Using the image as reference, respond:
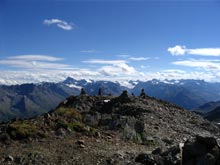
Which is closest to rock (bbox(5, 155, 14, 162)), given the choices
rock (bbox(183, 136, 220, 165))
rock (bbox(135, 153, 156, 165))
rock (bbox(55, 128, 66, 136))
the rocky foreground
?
the rocky foreground

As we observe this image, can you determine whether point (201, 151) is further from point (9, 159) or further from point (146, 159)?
point (9, 159)

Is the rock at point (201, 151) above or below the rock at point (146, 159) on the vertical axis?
above

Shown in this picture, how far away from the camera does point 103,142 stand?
108 ft

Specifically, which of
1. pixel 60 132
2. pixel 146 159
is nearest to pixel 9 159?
pixel 60 132

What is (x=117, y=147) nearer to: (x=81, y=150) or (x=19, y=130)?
(x=81, y=150)

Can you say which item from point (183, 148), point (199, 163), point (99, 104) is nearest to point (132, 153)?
point (183, 148)

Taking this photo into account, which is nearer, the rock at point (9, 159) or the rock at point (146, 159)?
the rock at point (146, 159)

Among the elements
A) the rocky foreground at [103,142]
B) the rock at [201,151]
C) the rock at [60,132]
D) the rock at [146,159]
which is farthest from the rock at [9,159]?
the rock at [201,151]

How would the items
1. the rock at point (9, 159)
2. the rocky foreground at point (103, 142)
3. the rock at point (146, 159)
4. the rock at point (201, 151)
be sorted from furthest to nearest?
the rock at point (9, 159) → the rocky foreground at point (103, 142) → the rock at point (146, 159) → the rock at point (201, 151)

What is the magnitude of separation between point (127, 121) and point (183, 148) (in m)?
14.7

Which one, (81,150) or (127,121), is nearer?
(81,150)

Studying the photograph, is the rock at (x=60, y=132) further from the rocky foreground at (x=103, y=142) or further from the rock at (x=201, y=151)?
the rock at (x=201, y=151)

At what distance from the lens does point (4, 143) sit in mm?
29750

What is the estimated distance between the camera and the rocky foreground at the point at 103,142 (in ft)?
84.3
